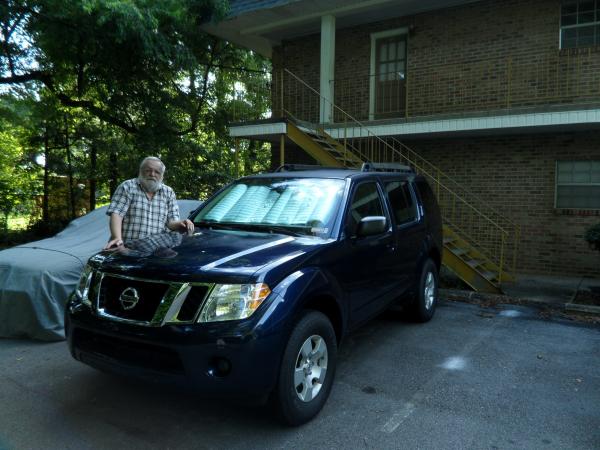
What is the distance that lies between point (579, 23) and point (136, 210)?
9.16 m

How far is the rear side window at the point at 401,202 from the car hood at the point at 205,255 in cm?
166

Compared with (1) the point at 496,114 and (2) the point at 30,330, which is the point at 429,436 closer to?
(2) the point at 30,330

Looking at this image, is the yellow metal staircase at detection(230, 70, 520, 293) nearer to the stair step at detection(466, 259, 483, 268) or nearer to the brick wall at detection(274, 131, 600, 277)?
the stair step at detection(466, 259, 483, 268)

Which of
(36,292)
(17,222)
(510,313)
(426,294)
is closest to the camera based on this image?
(36,292)

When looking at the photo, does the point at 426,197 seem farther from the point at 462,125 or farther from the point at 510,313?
the point at 462,125

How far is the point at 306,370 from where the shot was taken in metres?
3.24

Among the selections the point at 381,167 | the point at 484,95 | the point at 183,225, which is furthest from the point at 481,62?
the point at 183,225

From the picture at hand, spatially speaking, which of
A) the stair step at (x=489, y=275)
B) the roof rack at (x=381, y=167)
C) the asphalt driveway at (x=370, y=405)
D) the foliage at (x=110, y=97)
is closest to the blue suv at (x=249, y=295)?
the asphalt driveway at (x=370, y=405)

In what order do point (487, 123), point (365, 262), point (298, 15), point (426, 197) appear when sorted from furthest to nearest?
point (298, 15)
point (487, 123)
point (426, 197)
point (365, 262)

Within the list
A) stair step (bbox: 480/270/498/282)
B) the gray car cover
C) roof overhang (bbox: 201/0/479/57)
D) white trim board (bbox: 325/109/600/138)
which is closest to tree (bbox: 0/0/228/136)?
roof overhang (bbox: 201/0/479/57)

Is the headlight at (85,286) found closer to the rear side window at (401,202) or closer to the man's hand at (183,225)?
the man's hand at (183,225)

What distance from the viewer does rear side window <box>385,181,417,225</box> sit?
16.5 ft

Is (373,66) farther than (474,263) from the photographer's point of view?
Yes

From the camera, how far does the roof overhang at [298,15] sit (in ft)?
34.0
